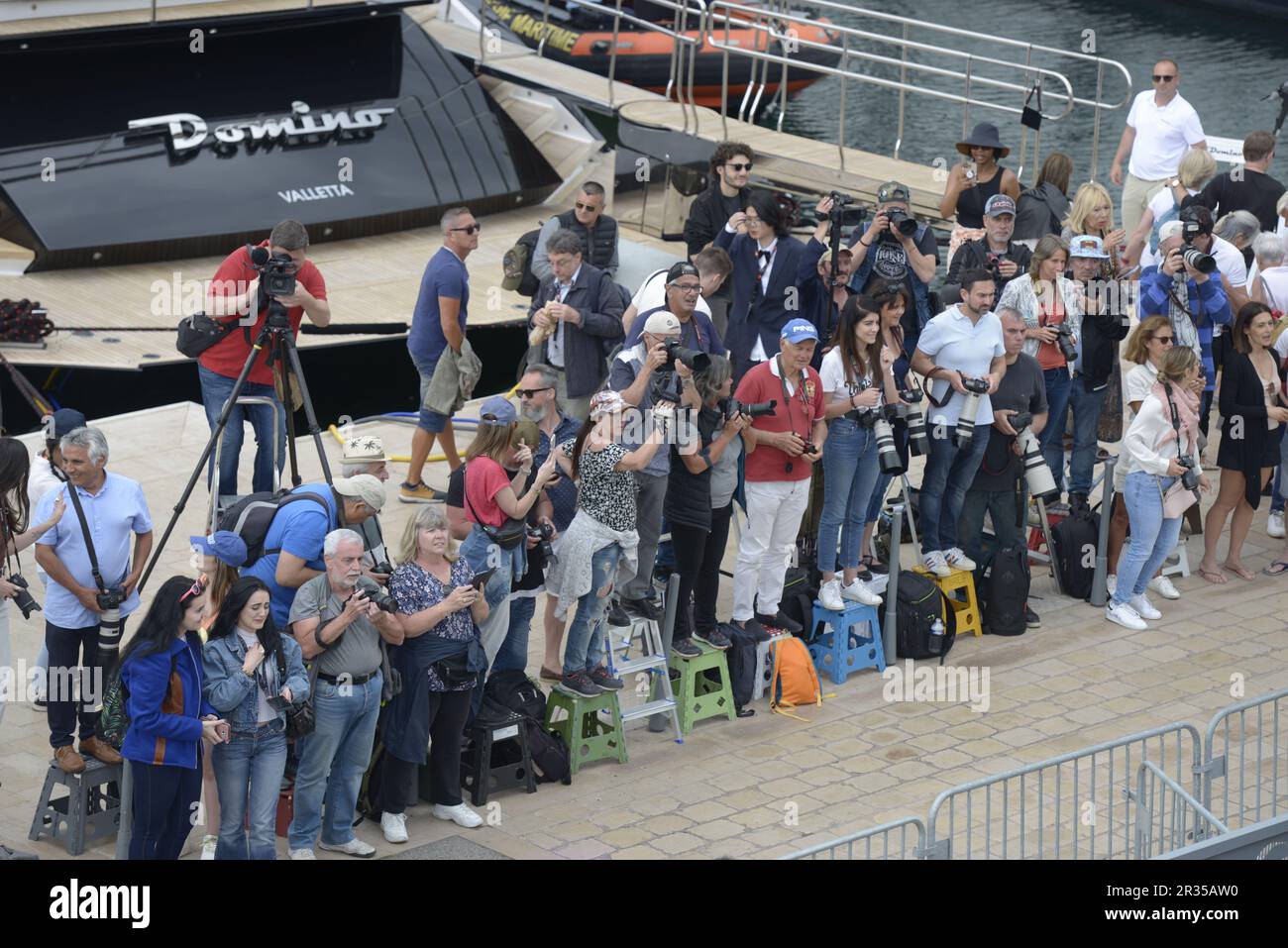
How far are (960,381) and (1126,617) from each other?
2064 mm

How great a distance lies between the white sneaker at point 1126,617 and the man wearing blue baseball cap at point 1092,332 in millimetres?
864

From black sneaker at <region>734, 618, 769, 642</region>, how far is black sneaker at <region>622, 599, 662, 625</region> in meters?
0.66

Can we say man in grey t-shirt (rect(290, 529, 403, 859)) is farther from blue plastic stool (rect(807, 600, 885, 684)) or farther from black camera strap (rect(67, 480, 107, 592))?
blue plastic stool (rect(807, 600, 885, 684))

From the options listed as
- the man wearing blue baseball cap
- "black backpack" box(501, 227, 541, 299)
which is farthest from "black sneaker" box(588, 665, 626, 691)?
the man wearing blue baseball cap

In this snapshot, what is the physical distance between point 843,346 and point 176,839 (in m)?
5.06

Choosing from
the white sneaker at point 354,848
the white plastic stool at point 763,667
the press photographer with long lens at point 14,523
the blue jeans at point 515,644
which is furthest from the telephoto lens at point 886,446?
the press photographer with long lens at point 14,523

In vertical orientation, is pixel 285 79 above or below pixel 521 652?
above

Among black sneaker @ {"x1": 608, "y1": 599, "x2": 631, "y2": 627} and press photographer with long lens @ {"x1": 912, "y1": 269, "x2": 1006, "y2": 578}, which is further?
press photographer with long lens @ {"x1": 912, "y1": 269, "x2": 1006, "y2": 578}

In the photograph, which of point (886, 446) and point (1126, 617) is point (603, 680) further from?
point (1126, 617)

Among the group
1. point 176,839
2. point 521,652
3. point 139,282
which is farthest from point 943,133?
point 176,839

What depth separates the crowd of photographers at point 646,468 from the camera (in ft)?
30.2

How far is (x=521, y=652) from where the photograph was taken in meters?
10.7

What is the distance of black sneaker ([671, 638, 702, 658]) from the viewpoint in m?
11.3

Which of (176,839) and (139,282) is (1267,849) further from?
(139,282)
